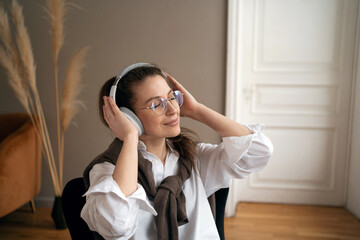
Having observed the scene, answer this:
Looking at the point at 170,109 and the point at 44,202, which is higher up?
the point at 170,109

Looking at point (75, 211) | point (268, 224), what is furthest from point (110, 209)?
point (268, 224)

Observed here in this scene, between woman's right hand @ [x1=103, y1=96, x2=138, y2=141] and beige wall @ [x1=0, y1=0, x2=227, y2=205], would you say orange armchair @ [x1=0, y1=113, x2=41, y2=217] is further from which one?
woman's right hand @ [x1=103, y1=96, x2=138, y2=141]

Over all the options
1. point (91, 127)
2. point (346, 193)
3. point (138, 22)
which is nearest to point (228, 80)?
point (138, 22)

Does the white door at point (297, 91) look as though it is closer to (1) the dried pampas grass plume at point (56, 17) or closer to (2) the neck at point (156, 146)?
(1) the dried pampas grass plume at point (56, 17)

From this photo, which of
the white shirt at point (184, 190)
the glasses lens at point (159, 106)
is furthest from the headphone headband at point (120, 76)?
the white shirt at point (184, 190)

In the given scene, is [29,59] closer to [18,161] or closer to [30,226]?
[18,161]

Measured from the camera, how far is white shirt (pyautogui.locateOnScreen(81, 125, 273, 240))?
925mm

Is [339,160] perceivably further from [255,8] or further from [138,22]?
[138,22]

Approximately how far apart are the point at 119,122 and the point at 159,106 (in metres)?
0.16

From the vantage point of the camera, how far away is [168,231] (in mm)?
1084

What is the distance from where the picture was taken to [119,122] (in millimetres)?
1062

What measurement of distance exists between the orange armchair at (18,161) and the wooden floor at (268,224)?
273mm

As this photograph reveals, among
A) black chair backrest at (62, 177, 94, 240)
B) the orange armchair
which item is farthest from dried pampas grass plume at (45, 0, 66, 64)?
black chair backrest at (62, 177, 94, 240)

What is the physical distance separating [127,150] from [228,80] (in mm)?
1766
